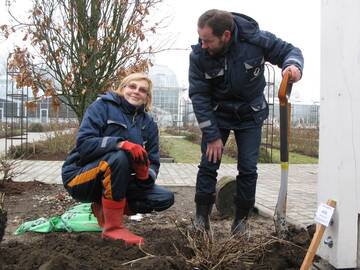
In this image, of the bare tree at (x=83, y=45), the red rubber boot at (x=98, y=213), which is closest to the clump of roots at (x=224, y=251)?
the red rubber boot at (x=98, y=213)

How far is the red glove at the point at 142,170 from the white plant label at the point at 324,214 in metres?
1.34

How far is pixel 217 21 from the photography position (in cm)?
321

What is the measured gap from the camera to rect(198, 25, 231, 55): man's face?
3230 mm

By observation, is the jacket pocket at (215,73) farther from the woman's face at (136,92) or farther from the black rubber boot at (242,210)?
the black rubber boot at (242,210)

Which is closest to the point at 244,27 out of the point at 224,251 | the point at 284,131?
the point at 284,131

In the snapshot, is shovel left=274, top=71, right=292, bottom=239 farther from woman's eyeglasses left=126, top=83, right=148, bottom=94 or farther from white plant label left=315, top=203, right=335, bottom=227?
woman's eyeglasses left=126, top=83, right=148, bottom=94

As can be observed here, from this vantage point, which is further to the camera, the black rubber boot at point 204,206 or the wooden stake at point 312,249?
the black rubber boot at point 204,206

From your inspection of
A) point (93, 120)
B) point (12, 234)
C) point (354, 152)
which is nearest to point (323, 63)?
point (354, 152)

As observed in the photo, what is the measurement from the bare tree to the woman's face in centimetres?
239

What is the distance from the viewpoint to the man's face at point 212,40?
3230 millimetres

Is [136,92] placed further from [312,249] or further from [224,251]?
[312,249]

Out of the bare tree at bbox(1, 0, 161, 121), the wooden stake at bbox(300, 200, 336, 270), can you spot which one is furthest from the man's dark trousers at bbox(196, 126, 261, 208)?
the bare tree at bbox(1, 0, 161, 121)

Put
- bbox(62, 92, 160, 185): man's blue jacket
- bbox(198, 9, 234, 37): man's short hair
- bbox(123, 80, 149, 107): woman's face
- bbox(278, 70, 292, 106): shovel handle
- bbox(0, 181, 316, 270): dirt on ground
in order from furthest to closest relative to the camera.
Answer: bbox(123, 80, 149, 107): woman's face < bbox(62, 92, 160, 185): man's blue jacket < bbox(198, 9, 234, 37): man's short hair < bbox(278, 70, 292, 106): shovel handle < bbox(0, 181, 316, 270): dirt on ground

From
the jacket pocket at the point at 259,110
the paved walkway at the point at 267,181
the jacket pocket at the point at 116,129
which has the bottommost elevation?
the paved walkway at the point at 267,181
